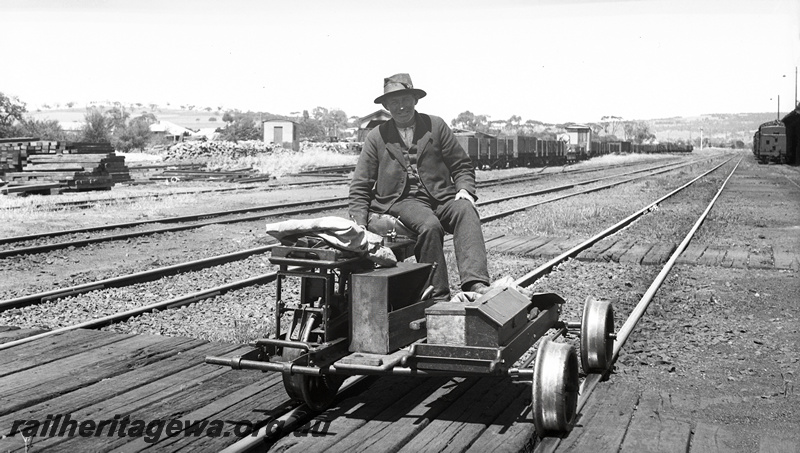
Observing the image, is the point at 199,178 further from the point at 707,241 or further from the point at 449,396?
the point at 449,396

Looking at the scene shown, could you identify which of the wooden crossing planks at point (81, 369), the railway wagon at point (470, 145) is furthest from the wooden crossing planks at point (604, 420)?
the railway wagon at point (470, 145)

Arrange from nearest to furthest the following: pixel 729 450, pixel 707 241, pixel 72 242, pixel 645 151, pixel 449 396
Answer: pixel 729 450, pixel 449 396, pixel 72 242, pixel 707 241, pixel 645 151

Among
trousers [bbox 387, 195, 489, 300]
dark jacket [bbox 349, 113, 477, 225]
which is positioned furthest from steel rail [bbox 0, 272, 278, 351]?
trousers [bbox 387, 195, 489, 300]

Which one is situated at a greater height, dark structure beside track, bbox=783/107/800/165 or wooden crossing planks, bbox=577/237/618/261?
dark structure beside track, bbox=783/107/800/165

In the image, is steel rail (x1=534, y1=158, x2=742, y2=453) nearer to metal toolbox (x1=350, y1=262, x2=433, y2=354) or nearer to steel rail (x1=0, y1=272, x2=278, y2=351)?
metal toolbox (x1=350, y1=262, x2=433, y2=354)

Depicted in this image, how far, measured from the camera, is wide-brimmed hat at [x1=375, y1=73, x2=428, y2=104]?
498 cm

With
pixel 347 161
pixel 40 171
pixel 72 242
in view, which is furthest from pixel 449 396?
pixel 347 161

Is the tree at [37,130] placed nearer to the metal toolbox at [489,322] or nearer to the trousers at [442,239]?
the trousers at [442,239]

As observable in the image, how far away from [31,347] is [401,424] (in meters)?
2.86

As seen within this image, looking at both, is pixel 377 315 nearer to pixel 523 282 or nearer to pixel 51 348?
pixel 51 348

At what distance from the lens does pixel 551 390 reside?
3.42 metres

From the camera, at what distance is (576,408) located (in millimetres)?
3854

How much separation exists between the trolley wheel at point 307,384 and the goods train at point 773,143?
58980 millimetres

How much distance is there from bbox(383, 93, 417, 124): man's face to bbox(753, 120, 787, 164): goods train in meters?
57.7
